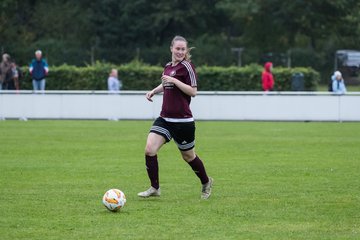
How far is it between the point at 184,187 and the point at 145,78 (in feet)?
78.0

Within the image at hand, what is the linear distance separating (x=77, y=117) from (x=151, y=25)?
30.8m

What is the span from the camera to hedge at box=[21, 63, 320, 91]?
115 ft

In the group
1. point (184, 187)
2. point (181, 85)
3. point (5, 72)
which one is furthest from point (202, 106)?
point (181, 85)

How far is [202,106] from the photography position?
28.0 meters

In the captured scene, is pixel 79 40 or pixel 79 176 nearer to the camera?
pixel 79 176

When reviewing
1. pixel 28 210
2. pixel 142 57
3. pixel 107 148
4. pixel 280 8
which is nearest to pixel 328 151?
pixel 107 148

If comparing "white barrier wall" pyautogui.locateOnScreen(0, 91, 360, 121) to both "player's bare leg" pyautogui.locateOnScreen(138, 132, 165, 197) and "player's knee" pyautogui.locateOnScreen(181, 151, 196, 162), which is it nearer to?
"player's knee" pyautogui.locateOnScreen(181, 151, 196, 162)

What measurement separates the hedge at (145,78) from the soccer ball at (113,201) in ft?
82.5

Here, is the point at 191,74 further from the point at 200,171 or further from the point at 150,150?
the point at 200,171

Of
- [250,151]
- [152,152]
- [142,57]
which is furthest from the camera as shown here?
[142,57]

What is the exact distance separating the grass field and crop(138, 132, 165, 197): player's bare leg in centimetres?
16

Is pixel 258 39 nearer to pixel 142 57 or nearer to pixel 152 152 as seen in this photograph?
pixel 142 57

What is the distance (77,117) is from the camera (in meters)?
28.3

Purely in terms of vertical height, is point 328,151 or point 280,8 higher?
point 280,8
